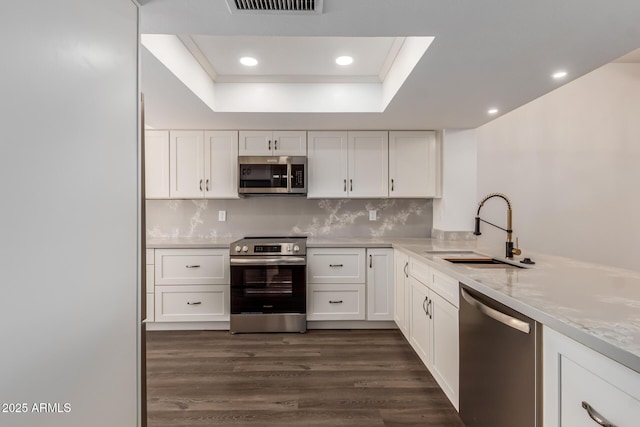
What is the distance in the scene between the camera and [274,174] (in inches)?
131

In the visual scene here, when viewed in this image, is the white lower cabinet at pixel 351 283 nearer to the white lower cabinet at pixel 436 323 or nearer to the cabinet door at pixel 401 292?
the cabinet door at pixel 401 292

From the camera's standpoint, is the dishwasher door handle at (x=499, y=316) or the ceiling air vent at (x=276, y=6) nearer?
the dishwasher door handle at (x=499, y=316)

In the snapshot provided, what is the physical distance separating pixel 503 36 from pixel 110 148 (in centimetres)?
173

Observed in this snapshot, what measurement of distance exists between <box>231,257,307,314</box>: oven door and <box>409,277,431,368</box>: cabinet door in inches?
42.6

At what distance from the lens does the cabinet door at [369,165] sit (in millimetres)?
3479

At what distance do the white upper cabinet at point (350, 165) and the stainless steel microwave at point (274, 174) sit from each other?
0.16 metres

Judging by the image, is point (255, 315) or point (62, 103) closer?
point (62, 103)

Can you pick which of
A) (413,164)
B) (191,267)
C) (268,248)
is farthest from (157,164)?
(413,164)

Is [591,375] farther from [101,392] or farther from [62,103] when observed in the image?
[62,103]

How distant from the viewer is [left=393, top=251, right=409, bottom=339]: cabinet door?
2818 mm

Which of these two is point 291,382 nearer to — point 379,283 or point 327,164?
point 379,283

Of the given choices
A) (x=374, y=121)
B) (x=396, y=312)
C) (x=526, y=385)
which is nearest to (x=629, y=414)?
(x=526, y=385)

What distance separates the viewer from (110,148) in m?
1.04

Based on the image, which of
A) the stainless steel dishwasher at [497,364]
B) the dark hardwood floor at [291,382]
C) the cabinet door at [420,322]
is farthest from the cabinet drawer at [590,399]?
the cabinet door at [420,322]
